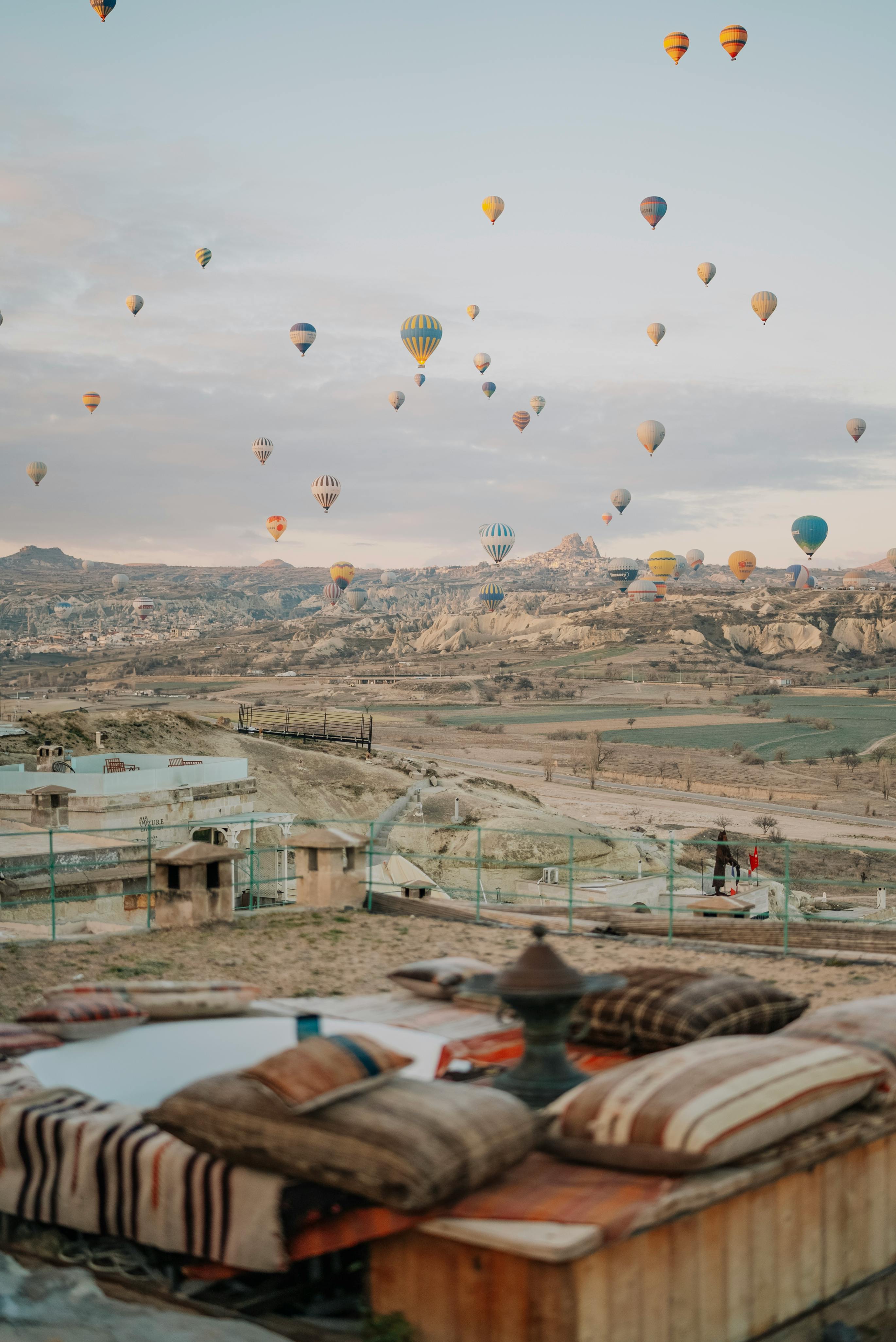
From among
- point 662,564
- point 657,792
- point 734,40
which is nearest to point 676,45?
point 734,40

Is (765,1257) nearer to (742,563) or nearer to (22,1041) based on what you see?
(22,1041)

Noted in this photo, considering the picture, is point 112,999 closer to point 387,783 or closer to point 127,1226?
point 127,1226

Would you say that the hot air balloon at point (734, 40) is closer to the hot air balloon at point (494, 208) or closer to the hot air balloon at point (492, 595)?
the hot air balloon at point (494, 208)

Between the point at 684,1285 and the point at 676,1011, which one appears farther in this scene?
the point at 676,1011

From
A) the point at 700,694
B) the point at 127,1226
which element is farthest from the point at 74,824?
the point at 700,694

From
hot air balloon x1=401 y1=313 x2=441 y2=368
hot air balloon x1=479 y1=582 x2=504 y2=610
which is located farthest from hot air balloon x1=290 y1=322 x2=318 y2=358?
hot air balloon x1=479 y1=582 x2=504 y2=610

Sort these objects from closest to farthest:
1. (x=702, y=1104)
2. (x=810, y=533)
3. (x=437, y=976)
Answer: (x=702, y=1104) → (x=437, y=976) → (x=810, y=533)

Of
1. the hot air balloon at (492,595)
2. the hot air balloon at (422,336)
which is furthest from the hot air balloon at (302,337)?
the hot air balloon at (492,595)

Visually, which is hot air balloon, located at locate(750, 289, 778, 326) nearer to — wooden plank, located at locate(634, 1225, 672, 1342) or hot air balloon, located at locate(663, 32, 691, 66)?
hot air balloon, located at locate(663, 32, 691, 66)
